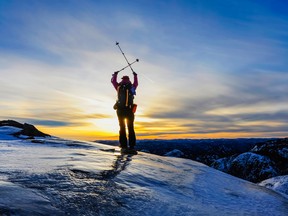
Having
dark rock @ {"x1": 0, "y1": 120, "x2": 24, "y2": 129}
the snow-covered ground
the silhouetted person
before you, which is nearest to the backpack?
the silhouetted person

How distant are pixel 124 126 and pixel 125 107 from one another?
3.24 feet

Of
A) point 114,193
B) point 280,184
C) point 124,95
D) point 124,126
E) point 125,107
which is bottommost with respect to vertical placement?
point 280,184

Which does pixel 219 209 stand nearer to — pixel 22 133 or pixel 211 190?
pixel 211 190

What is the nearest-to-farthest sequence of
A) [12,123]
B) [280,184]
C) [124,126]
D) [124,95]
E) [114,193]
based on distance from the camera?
[114,193], [280,184], [124,95], [124,126], [12,123]

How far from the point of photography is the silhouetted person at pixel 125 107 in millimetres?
13184

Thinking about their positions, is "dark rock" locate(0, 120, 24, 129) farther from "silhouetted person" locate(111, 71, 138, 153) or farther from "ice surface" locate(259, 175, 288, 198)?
"ice surface" locate(259, 175, 288, 198)

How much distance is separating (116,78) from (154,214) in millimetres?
10283

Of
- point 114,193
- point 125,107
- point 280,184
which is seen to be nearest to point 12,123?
point 125,107

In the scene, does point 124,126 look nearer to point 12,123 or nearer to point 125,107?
point 125,107

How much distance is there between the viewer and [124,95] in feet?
43.3

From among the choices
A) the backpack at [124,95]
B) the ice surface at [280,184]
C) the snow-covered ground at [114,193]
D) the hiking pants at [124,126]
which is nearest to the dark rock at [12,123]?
the hiking pants at [124,126]

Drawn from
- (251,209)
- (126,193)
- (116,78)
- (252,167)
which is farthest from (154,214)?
(252,167)

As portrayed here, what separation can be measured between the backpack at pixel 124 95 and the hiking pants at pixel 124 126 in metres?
0.25

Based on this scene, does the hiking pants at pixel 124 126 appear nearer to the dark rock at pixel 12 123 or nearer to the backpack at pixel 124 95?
the backpack at pixel 124 95
